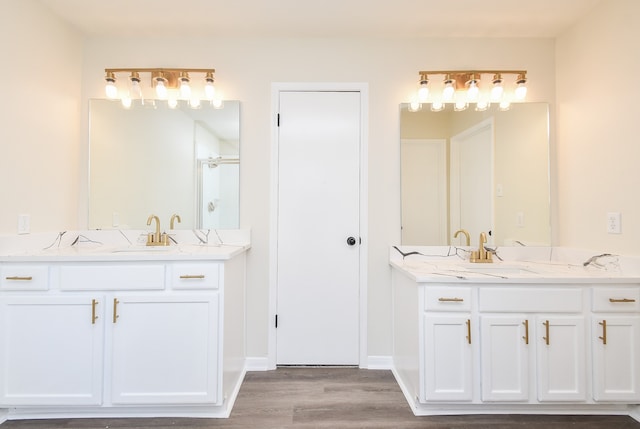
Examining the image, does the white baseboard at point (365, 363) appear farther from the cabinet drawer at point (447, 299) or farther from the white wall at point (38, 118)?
the white wall at point (38, 118)

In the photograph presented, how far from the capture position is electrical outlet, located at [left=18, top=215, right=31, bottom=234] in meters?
1.86

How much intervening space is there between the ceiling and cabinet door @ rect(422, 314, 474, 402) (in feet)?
6.35

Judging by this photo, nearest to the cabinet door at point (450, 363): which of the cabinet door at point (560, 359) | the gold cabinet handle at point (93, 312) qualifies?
the cabinet door at point (560, 359)

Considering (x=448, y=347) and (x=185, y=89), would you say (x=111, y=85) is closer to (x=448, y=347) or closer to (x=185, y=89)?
(x=185, y=89)

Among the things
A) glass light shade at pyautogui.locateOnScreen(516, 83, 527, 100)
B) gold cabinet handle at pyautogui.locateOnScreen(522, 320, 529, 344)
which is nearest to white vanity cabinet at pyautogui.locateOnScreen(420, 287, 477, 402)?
gold cabinet handle at pyautogui.locateOnScreen(522, 320, 529, 344)

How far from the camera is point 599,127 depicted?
2.00 metres

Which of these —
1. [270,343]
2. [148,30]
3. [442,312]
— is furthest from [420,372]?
[148,30]

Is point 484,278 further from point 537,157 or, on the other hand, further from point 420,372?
point 537,157

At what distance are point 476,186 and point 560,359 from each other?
3.85ft

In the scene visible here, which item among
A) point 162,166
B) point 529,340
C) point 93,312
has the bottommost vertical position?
point 529,340

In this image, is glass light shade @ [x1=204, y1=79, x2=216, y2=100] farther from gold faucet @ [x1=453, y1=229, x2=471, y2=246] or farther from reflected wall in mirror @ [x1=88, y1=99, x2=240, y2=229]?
gold faucet @ [x1=453, y1=229, x2=471, y2=246]

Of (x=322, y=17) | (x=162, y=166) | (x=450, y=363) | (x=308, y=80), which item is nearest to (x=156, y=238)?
(x=162, y=166)

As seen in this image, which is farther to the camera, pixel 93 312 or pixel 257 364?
pixel 257 364

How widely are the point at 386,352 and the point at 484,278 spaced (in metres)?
1.00
